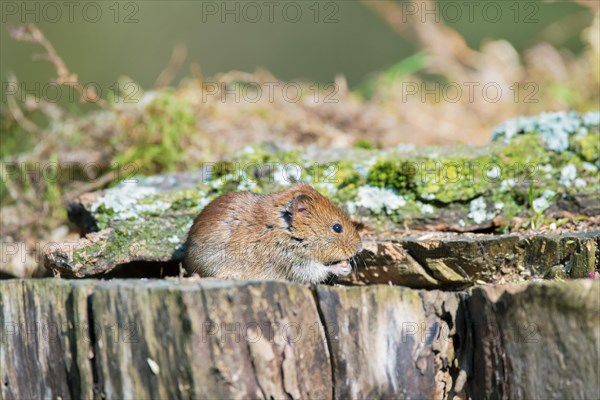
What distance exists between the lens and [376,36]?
42.1 feet

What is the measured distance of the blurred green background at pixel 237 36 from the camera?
11070 mm

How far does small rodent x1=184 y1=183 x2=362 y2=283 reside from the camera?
360 centimetres

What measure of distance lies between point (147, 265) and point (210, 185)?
62 centimetres

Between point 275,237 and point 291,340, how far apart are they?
3.74ft

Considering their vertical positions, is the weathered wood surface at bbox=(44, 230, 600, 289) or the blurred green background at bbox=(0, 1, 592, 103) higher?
the blurred green background at bbox=(0, 1, 592, 103)

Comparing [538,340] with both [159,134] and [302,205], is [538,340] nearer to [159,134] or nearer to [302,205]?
[302,205]

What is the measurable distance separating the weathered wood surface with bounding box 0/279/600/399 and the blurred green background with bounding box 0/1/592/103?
26.7ft

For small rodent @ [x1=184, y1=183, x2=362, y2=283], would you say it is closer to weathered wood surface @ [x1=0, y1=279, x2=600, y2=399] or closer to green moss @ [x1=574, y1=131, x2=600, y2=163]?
weathered wood surface @ [x1=0, y1=279, x2=600, y2=399]

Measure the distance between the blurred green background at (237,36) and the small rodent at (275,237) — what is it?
280 inches

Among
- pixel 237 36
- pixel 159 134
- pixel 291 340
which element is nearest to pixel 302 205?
pixel 291 340

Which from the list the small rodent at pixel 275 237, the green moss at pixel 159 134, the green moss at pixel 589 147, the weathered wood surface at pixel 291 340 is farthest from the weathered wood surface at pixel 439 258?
the green moss at pixel 159 134

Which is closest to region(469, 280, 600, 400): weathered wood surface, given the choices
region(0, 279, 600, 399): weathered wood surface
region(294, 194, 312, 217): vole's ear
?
region(0, 279, 600, 399): weathered wood surface

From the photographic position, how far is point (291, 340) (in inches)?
105

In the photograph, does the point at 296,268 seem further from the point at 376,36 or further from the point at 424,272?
the point at 376,36
